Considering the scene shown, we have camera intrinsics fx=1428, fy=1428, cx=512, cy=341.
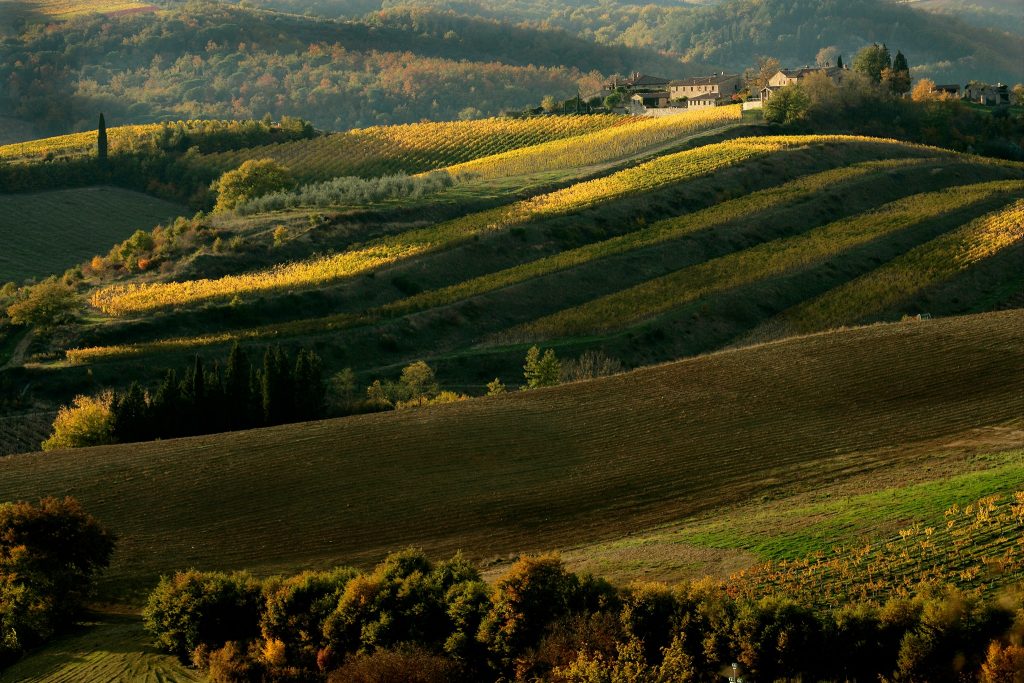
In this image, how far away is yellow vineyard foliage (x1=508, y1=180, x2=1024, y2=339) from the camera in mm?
88875

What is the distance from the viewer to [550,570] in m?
33.4

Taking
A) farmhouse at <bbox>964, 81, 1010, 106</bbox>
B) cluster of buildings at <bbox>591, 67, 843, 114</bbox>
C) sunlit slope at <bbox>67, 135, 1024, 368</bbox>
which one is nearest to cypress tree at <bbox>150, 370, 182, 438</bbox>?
sunlit slope at <bbox>67, 135, 1024, 368</bbox>

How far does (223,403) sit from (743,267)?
151 ft

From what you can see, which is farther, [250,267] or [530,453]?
[250,267]

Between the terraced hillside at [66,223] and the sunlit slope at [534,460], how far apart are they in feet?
277

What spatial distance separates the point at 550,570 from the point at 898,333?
3336 cm

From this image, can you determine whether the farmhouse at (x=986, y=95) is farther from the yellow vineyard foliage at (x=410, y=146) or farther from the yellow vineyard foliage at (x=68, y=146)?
the yellow vineyard foliage at (x=68, y=146)

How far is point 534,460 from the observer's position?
4894 cm

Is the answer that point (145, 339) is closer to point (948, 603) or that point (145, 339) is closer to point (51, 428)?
point (51, 428)

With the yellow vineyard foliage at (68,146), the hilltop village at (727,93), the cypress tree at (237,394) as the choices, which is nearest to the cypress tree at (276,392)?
the cypress tree at (237,394)

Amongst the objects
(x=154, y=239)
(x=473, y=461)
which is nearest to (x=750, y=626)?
(x=473, y=461)

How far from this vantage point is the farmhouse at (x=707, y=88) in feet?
617

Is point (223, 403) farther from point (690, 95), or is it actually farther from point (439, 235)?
point (690, 95)

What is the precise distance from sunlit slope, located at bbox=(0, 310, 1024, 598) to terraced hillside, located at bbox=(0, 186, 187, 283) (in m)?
84.4
